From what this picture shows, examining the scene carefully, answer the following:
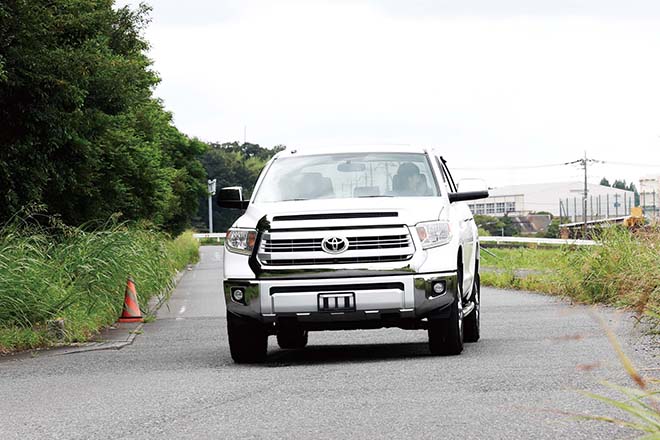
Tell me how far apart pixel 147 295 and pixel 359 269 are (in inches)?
462

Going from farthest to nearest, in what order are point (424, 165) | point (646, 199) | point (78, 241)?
point (78, 241) → point (646, 199) → point (424, 165)

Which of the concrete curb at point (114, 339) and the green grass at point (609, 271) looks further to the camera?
the green grass at point (609, 271)

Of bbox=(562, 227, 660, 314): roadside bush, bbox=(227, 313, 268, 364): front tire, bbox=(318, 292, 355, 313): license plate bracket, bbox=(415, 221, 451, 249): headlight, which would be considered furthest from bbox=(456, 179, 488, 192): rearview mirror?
bbox=(562, 227, 660, 314): roadside bush

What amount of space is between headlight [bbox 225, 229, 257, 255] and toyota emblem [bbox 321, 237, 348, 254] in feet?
2.18

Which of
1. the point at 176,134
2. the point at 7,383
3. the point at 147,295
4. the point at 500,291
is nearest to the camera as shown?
the point at 7,383

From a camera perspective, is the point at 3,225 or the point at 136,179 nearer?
the point at 3,225

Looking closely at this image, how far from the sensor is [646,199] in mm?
17891

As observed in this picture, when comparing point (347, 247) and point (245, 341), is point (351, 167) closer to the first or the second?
point (347, 247)

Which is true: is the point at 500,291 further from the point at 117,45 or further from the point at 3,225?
the point at 117,45

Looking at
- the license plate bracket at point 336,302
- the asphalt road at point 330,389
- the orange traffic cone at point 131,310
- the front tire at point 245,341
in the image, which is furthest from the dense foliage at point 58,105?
the license plate bracket at point 336,302

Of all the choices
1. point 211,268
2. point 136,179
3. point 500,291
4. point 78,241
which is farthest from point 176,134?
point 78,241

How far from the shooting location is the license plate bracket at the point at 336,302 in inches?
461

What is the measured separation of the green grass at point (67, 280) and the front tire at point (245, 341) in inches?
143

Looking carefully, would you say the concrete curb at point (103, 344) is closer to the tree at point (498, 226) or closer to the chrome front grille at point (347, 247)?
the chrome front grille at point (347, 247)
